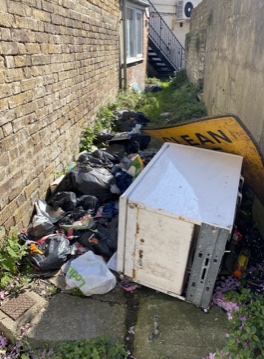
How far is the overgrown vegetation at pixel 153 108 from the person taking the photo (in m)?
5.67

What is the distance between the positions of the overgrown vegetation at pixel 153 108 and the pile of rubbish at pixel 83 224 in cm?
138

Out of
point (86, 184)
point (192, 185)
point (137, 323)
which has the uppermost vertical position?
point (192, 185)

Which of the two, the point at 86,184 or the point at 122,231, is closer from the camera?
the point at 122,231

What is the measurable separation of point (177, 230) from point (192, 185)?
478 mm

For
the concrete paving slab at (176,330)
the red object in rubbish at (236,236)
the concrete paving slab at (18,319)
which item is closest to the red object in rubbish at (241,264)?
the red object in rubbish at (236,236)

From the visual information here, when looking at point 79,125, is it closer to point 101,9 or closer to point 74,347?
point 101,9

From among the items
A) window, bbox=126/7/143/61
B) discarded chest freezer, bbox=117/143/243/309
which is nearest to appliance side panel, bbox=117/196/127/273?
discarded chest freezer, bbox=117/143/243/309

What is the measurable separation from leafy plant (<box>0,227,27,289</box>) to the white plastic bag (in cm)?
47

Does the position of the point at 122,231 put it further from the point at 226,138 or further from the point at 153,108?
the point at 153,108

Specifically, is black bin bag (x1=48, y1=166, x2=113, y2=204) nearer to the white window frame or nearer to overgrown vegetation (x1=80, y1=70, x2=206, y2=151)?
overgrown vegetation (x1=80, y1=70, x2=206, y2=151)

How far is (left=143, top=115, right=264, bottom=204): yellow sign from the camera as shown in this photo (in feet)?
7.79

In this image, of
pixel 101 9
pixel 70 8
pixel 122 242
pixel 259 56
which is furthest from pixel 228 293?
pixel 101 9

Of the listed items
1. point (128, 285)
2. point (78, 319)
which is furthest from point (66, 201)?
point (78, 319)

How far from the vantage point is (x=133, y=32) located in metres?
9.88
